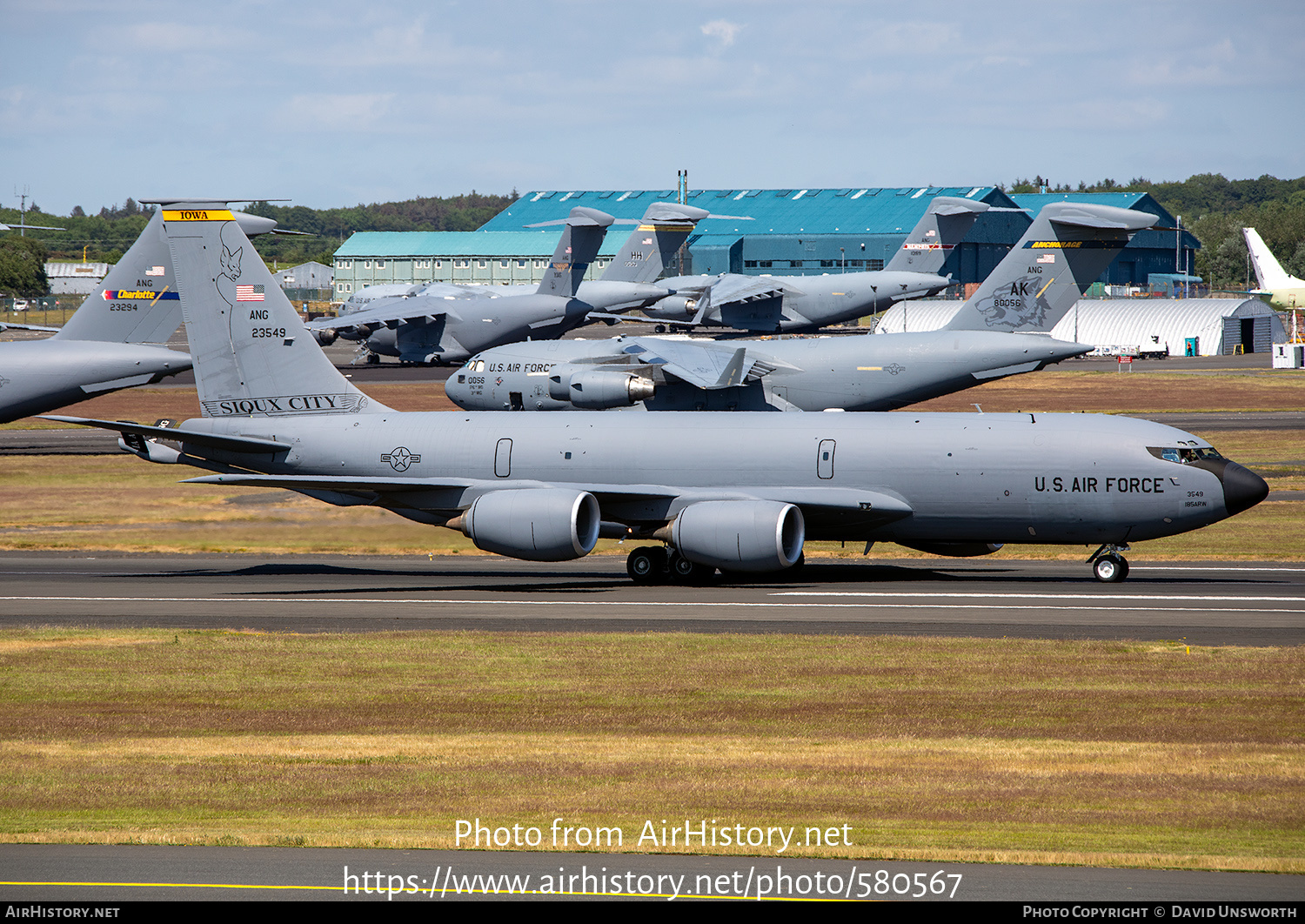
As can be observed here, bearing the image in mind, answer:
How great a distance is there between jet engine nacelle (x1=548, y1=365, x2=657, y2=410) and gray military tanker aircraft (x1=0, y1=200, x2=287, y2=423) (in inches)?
587

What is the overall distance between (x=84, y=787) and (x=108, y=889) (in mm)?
4759

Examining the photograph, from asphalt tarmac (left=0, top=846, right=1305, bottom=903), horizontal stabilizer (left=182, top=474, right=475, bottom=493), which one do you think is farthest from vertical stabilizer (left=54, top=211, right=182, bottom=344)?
asphalt tarmac (left=0, top=846, right=1305, bottom=903)

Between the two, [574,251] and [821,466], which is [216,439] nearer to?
[821,466]

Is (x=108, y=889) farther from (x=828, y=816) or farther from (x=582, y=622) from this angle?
(x=582, y=622)

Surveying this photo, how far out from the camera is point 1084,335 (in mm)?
130125

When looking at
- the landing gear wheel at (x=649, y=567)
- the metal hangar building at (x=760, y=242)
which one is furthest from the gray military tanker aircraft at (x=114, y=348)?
the metal hangar building at (x=760, y=242)

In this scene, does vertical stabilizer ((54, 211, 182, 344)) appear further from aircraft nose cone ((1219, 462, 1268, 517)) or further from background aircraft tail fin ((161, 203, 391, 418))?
aircraft nose cone ((1219, 462, 1268, 517))

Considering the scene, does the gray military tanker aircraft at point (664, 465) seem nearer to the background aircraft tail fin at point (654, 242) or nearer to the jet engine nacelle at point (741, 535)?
the jet engine nacelle at point (741, 535)

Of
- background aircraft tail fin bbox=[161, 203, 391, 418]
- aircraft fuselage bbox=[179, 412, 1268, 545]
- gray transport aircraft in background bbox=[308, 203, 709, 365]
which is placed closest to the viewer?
aircraft fuselage bbox=[179, 412, 1268, 545]

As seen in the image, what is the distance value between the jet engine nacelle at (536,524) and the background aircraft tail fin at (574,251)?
2386 inches

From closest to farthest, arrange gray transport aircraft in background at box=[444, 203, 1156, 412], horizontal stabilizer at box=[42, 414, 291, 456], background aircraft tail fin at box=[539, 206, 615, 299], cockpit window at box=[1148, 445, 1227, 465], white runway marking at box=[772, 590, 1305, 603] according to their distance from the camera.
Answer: white runway marking at box=[772, 590, 1305, 603] → cockpit window at box=[1148, 445, 1227, 465] → horizontal stabilizer at box=[42, 414, 291, 456] → gray transport aircraft in background at box=[444, 203, 1156, 412] → background aircraft tail fin at box=[539, 206, 615, 299]

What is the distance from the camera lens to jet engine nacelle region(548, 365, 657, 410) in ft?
156

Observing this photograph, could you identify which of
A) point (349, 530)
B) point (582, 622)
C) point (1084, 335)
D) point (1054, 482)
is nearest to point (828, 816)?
point (582, 622)

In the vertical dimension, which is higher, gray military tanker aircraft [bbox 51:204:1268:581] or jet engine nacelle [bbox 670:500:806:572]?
gray military tanker aircraft [bbox 51:204:1268:581]
